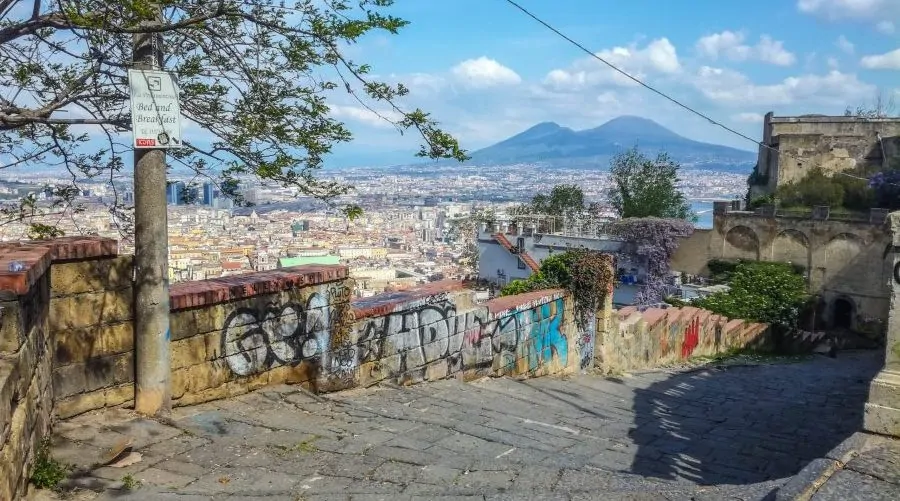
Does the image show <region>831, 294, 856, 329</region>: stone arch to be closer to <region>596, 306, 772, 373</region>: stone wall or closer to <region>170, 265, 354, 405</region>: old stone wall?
<region>596, 306, 772, 373</region>: stone wall

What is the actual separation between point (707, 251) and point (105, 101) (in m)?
30.7

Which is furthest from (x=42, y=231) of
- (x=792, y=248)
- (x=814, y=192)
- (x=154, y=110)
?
(x=814, y=192)

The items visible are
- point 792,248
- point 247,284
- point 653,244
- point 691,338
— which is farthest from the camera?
point 653,244

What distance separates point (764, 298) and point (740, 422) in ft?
61.3

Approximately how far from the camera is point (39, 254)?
4.85 metres

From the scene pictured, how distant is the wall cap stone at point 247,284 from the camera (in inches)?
242

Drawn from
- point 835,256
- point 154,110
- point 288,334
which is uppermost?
Result: point 154,110

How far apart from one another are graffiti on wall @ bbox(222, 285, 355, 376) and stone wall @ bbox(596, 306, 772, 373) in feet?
23.7

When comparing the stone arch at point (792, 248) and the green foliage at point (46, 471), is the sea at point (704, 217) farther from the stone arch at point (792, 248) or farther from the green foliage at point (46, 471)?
the green foliage at point (46, 471)

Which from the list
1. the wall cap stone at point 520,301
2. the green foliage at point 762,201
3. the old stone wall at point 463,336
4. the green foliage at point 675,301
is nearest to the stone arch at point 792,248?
the green foliage at point 762,201

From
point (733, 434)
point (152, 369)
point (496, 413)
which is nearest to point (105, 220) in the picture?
point (152, 369)

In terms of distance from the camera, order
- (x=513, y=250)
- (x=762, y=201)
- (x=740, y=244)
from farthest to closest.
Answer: (x=762, y=201) < (x=513, y=250) < (x=740, y=244)

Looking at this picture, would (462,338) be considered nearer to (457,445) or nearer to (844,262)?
(457,445)

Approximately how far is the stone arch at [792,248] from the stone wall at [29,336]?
98.5 ft
